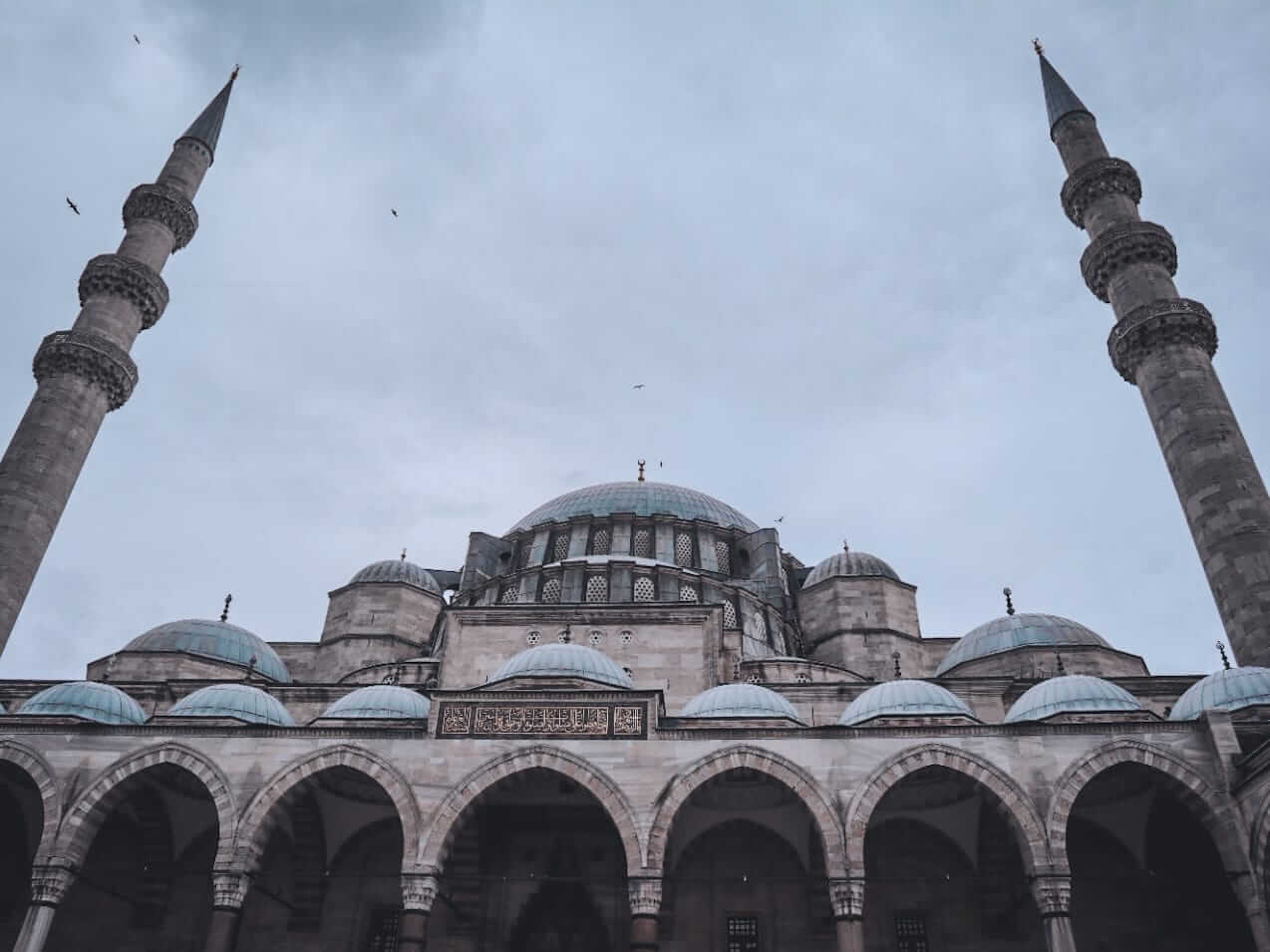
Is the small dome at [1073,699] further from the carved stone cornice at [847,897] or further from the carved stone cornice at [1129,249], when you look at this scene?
the carved stone cornice at [1129,249]

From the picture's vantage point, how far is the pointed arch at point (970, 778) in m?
12.7

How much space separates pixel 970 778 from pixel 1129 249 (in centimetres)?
1371

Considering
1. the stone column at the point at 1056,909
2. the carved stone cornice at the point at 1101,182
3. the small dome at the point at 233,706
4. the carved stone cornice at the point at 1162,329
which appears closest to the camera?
the stone column at the point at 1056,909

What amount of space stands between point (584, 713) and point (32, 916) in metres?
7.99

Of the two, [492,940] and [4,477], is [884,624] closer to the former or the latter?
[492,940]

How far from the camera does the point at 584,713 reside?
14.3m

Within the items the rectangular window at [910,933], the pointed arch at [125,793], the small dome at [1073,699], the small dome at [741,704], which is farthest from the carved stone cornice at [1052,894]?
the pointed arch at [125,793]

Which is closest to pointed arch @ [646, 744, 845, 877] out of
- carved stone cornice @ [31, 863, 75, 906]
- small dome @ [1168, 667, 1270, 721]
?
small dome @ [1168, 667, 1270, 721]

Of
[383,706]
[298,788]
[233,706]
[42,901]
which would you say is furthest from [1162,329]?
[42,901]

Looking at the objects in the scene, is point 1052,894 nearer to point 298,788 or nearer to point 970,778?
point 970,778

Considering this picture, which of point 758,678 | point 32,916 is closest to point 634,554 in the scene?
point 758,678

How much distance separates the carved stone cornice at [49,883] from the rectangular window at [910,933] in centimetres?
1239

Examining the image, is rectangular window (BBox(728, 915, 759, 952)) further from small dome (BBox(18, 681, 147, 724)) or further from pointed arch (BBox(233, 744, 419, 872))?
small dome (BBox(18, 681, 147, 724))

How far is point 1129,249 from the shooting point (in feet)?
69.6
